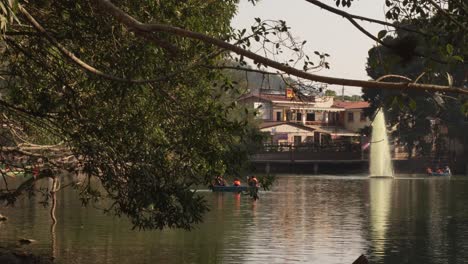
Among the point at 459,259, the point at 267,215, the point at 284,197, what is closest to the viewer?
the point at 459,259

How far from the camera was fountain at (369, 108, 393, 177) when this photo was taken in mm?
93113

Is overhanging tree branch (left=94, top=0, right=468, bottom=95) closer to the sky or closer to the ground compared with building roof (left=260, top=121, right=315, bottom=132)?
closer to the ground

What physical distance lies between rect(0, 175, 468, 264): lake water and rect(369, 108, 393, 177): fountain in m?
36.9

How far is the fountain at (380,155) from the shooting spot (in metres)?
93.1

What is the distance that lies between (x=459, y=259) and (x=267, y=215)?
16504 mm

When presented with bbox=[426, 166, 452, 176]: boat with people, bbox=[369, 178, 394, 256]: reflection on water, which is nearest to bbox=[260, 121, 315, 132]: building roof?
bbox=[426, 166, 452, 176]: boat with people

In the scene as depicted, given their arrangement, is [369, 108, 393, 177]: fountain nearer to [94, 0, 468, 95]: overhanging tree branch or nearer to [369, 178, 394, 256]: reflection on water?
[369, 178, 394, 256]: reflection on water

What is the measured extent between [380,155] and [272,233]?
6222 cm

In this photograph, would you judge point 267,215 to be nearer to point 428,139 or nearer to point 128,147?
point 128,147

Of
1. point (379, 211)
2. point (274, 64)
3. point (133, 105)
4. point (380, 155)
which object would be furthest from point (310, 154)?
point (274, 64)

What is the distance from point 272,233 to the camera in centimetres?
3525

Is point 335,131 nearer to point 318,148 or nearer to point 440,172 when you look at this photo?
point 318,148

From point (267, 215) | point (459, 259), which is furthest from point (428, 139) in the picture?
point (459, 259)

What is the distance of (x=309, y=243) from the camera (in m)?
32.2
